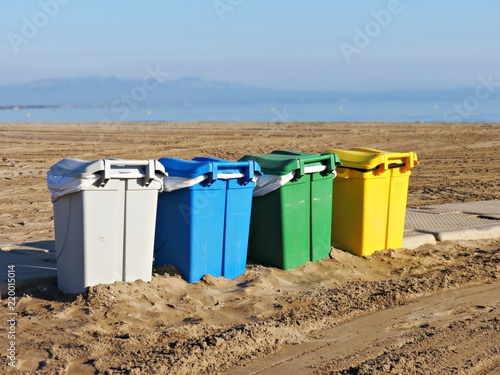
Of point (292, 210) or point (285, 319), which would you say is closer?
point (285, 319)

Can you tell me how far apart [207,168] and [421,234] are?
388 cm

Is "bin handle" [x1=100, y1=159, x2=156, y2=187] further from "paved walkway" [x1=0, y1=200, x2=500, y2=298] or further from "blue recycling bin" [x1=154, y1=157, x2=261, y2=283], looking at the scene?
"paved walkway" [x1=0, y1=200, x2=500, y2=298]

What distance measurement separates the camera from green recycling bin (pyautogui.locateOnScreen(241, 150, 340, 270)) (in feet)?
27.5

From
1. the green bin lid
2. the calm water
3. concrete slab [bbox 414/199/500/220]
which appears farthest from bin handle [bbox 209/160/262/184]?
the calm water

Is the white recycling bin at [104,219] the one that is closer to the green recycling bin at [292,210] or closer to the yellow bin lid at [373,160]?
the green recycling bin at [292,210]

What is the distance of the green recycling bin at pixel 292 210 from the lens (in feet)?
27.5

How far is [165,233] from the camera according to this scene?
25.7 feet

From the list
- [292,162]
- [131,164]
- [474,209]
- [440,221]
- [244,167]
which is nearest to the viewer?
[131,164]

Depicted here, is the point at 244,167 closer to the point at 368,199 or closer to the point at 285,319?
the point at 285,319

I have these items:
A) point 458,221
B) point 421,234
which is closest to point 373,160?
point 421,234

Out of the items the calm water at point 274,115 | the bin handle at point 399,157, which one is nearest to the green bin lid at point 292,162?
the bin handle at point 399,157

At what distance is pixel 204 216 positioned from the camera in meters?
7.73

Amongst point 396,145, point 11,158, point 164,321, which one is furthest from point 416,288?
point 396,145

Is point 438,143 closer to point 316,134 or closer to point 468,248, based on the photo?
point 316,134
